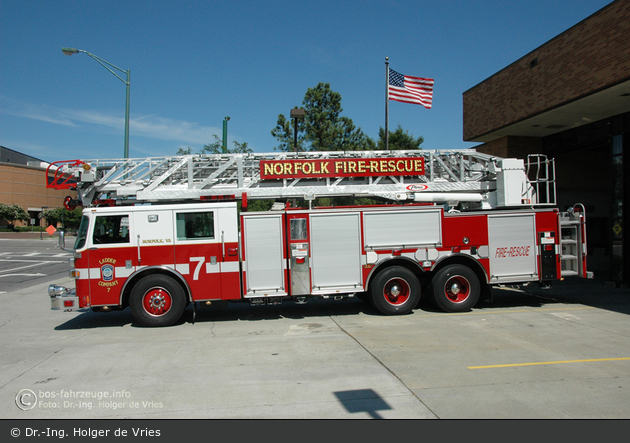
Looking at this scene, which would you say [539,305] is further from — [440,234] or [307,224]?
[307,224]

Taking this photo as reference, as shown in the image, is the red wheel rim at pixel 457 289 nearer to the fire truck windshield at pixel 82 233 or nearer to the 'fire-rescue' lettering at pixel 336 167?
the 'fire-rescue' lettering at pixel 336 167

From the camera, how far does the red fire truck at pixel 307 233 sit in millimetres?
8344

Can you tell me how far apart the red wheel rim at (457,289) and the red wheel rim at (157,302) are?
5.84m

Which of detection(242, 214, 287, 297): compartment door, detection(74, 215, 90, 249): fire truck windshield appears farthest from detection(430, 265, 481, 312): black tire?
detection(74, 215, 90, 249): fire truck windshield

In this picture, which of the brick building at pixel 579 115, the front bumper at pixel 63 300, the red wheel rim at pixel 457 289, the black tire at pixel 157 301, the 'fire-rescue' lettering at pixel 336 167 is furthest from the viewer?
the brick building at pixel 579 115

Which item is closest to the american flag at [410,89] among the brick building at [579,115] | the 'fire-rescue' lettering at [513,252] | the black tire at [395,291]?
the brick building at [579,115]

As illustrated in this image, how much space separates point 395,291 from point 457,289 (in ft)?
4.69

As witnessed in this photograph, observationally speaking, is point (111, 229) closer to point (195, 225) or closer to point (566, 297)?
point (195, 225)

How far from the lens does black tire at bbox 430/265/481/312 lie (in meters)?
9.15

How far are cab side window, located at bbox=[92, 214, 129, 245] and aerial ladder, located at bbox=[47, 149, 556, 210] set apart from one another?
0.80 m

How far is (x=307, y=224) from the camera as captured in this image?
8.88m

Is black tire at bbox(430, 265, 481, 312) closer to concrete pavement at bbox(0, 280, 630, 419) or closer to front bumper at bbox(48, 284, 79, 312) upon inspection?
concrete pavement at bbox(0, 280, 630, 419)

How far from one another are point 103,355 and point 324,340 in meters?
3.54

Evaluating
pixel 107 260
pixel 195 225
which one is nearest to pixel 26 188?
pixel 107 260
